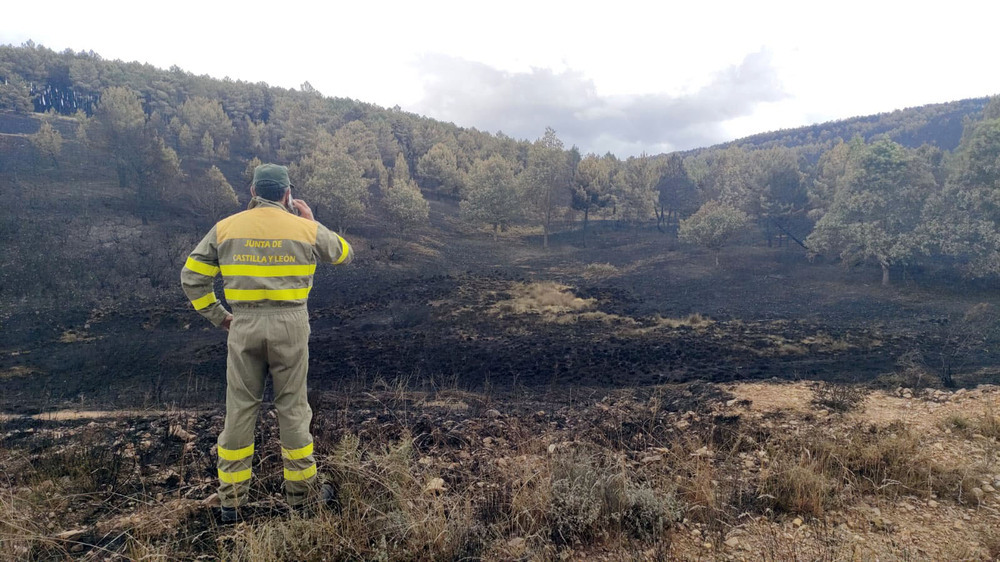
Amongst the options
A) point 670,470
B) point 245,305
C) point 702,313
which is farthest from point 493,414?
point 702,313

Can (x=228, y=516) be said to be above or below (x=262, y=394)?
below

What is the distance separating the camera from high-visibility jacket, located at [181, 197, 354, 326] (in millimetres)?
2713

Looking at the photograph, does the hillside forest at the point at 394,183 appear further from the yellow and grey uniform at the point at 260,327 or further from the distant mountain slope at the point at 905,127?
the distant mountain slope at the point at 905,127

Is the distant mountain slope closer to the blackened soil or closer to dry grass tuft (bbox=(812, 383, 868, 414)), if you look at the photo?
the blackened soil

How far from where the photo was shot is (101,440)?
4184 mm

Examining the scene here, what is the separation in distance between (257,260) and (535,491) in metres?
2.25

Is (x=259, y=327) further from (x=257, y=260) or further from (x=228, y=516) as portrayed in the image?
(x=228, y=516)

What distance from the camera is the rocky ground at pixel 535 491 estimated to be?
2537 millimetres

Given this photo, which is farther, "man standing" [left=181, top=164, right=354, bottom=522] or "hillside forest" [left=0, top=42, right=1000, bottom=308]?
"hillside forest" [left=0, top=42, right=1000, bottom=308]

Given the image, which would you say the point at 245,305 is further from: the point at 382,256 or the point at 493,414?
the point at 382,256

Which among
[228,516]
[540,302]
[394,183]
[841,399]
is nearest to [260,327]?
[228,516]

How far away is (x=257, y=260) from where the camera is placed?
2729 millimetres

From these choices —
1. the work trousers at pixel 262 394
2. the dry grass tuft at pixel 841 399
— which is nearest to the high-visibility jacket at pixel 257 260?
the work trousers at pixel 262 394

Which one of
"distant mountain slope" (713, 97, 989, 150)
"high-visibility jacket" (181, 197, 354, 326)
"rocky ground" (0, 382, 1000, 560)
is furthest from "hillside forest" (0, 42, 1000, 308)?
"distant mountain slope" (713, 97, 989, 150)
